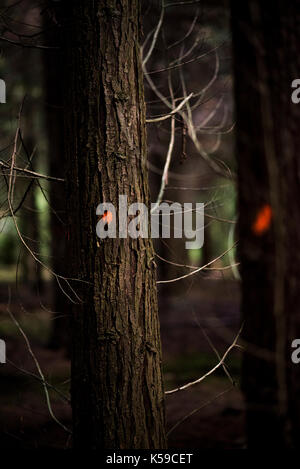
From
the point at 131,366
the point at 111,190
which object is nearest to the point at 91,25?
the point at 111,190

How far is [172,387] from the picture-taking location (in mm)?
7984

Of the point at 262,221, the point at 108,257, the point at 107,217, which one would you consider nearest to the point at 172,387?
the point at 108,257

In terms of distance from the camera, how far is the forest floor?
532 centimetres

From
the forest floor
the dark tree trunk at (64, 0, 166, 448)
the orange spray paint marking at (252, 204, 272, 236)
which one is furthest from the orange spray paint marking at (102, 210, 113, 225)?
the orange spray paint marking at (252, 204, 272, 236)

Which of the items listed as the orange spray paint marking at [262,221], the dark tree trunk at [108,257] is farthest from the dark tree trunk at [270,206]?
the dark tree trunk at [108,257]

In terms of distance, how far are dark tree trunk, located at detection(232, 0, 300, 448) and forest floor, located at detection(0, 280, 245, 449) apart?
1.29ft

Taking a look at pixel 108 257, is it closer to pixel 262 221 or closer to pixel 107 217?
pixel 107 217

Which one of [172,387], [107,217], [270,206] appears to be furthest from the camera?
[172,387]

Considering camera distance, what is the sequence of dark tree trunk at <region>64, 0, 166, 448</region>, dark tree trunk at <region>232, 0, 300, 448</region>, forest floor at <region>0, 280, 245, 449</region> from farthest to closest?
forest floor at <region>0, 280, 245, 449</region>
dark tree trunk at <region>64, 0, 166, 448</region>
dark tree trunk at <region>232, 0, 300, 448</region>

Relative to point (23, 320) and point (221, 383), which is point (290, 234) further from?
point (23, 320)

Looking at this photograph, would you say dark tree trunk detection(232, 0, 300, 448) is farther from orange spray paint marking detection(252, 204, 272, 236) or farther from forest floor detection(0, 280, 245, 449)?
forest floor detection(0, 280, 245, 449)

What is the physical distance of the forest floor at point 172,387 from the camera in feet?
17.4

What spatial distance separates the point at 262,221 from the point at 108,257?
0.99 meters

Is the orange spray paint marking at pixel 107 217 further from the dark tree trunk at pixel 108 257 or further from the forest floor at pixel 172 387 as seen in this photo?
the forest floor at pixel 172 387
